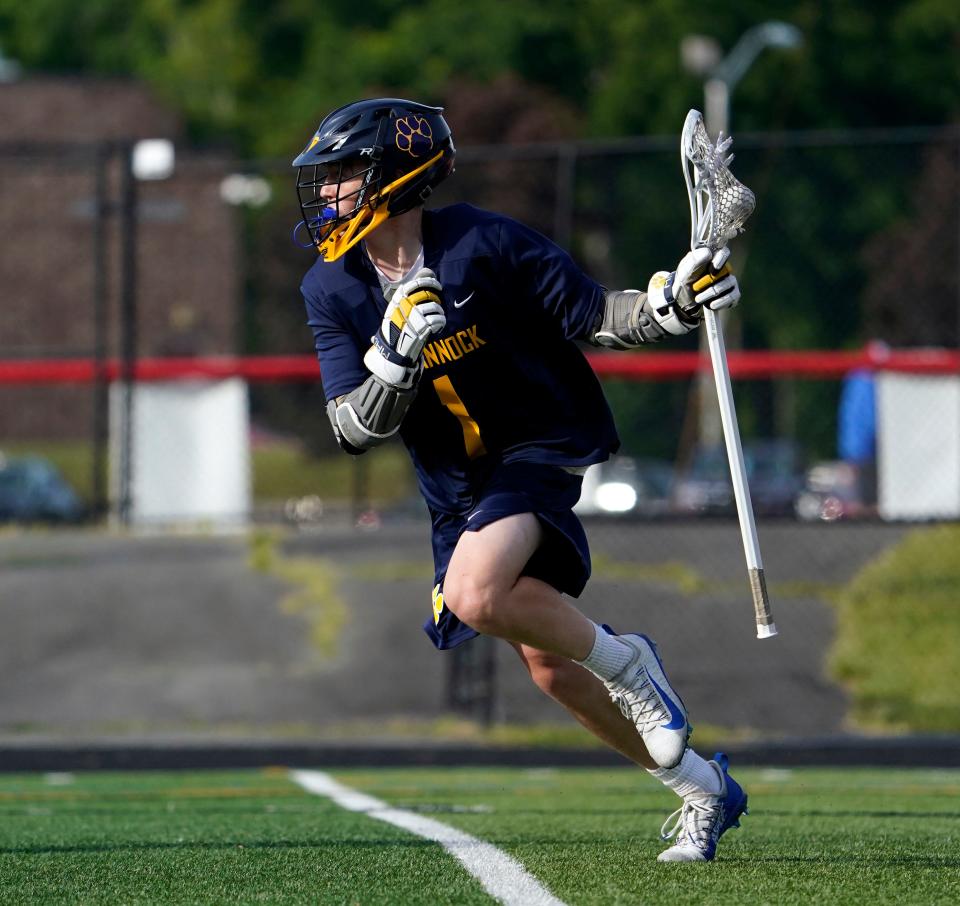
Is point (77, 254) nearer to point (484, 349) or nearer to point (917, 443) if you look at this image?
point (917, 443)

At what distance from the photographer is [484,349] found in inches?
206

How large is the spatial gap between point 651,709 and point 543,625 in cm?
38

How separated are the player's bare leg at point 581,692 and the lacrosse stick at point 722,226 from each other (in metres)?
0.46

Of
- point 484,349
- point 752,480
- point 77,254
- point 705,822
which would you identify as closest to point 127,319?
point 484,349

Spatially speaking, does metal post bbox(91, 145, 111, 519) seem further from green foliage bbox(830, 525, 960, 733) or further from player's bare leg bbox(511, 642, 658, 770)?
player's bare leg bbox(511, 642, 658, 770)

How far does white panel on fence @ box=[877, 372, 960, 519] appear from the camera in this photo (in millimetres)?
12602

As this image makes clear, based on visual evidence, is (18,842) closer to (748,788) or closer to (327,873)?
(327,873)

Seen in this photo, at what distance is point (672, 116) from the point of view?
124 feet

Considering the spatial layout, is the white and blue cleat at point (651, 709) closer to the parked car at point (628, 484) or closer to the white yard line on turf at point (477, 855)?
the white yard line on turf at point (477, 855)

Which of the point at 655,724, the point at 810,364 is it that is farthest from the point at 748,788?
the point at 810,364

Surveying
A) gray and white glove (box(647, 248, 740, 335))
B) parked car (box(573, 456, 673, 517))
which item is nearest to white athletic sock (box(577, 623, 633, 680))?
gray and white glove (box(647, 248, 740, 335))

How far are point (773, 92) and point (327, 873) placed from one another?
118 ft

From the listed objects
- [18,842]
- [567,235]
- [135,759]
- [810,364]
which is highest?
[567,235]

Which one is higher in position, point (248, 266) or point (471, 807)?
point (248, 266)
